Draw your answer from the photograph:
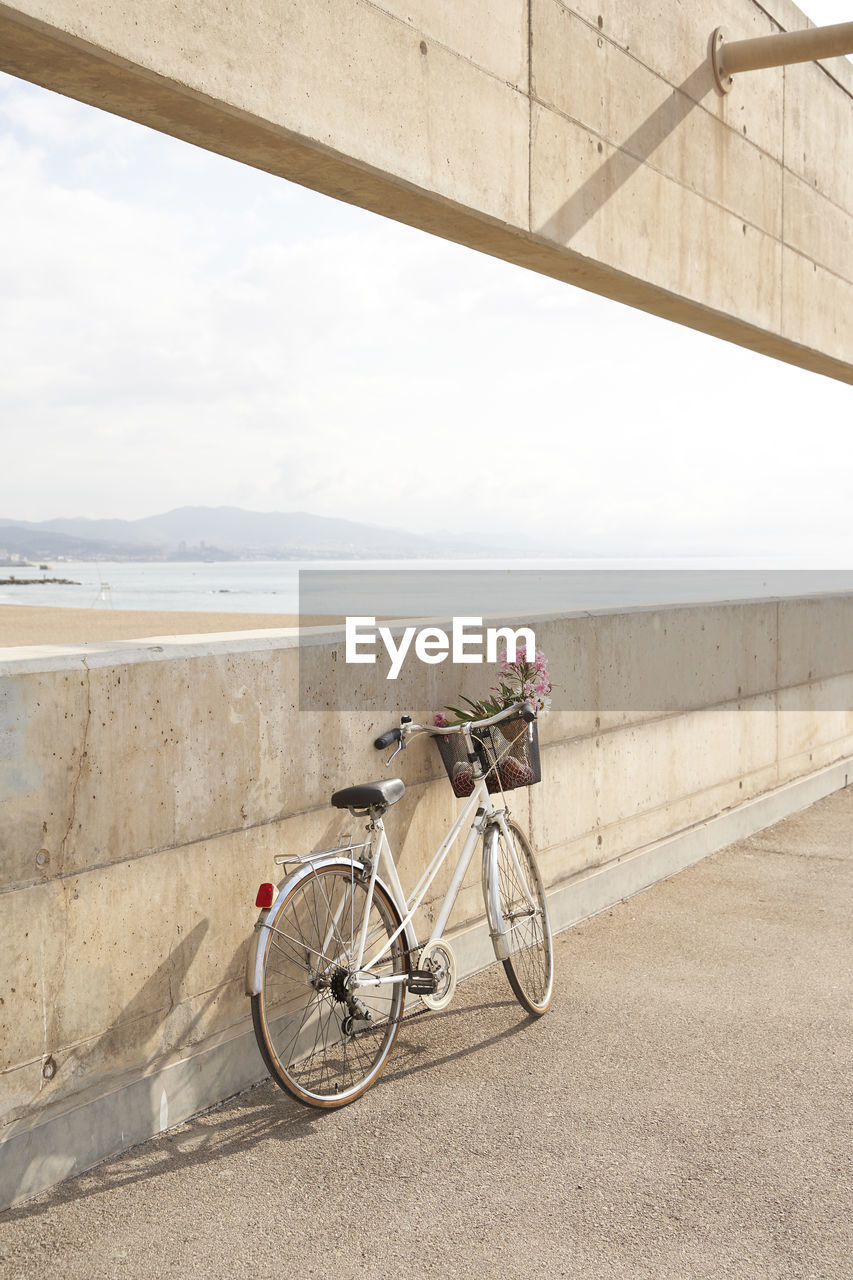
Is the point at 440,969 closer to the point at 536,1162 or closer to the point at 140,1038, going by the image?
the point at 536,1162

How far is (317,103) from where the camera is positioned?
4457mm

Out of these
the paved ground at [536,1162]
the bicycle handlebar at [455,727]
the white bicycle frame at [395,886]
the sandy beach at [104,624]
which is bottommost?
the paved ground at [536,1162]

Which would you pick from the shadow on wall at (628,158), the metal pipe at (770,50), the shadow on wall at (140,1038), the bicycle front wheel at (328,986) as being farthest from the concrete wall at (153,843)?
the metal pipe at (770,50)

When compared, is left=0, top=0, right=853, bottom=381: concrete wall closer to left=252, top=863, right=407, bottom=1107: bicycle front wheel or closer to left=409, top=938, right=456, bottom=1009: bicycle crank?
left=252, top=863, right=407, bottom=1107: bicycle front wheel

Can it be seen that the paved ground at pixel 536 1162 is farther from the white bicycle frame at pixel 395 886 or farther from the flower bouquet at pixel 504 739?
the flower bouquet at pixel 504 739

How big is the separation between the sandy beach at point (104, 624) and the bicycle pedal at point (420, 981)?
66.9 feet

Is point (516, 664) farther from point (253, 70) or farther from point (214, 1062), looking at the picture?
point (253, 70)

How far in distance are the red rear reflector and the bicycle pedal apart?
0.84m

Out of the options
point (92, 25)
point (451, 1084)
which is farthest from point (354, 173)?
point (451, 1084)

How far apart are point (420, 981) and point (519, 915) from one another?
75cm

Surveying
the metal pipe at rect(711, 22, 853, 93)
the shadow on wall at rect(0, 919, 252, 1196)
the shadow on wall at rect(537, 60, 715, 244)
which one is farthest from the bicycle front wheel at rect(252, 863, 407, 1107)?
the metal pipe at rect(711, 22, 853, 93)

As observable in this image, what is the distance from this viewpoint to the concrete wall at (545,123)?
400 cm

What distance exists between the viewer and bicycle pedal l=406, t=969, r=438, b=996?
4.29m

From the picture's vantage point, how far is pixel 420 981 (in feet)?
14.1
